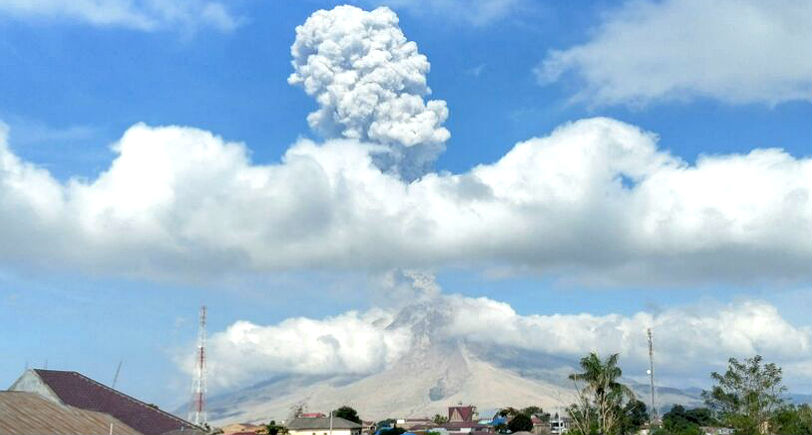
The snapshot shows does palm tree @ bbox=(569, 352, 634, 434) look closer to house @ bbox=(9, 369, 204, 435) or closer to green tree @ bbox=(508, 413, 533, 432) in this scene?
house @ bbox=(9, 369, 204, 435)

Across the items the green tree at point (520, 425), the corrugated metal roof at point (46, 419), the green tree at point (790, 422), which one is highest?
the corrugated metal roof at point (46, 419)

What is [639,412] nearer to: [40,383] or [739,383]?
[739,383]

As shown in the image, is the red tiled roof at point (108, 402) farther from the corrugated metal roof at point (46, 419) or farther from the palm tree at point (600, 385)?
the palm tree at point (600, 385)

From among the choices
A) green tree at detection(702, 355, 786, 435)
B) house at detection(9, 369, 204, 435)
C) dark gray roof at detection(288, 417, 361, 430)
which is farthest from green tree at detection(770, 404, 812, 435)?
dark gray roof at detection(288, 417, 361, 430)

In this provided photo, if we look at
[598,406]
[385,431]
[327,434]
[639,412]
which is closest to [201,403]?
[385,431]

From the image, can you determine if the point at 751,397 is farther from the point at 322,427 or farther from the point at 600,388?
the point at 322,427

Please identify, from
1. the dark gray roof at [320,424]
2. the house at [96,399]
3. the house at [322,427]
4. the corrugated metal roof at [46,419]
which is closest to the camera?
the corrugated metal roof at [46,419]

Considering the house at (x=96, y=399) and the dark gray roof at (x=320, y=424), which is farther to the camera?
the dark gray roof at (x=320, y=424)

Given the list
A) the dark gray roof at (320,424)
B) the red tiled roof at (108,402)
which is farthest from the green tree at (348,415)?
the red tiled roof at (108,402)
